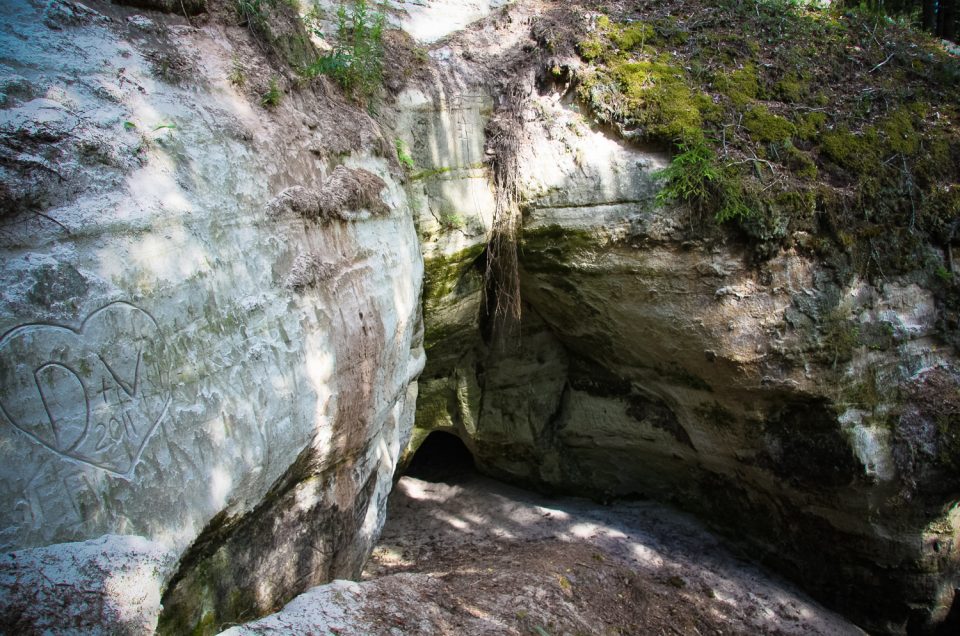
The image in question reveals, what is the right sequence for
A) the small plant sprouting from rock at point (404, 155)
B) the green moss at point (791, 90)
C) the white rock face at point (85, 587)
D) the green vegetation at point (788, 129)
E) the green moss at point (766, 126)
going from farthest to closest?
1. the green moss at point (791, 90)
2. the green moss at point (766, 126)
3. the green vegetation at point (788, 129)
4. the small plant sprouting from rock at point (404, 155)
5. the white rock face at point (85, 587)

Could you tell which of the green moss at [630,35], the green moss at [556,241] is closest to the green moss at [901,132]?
the green moss at [630,35]

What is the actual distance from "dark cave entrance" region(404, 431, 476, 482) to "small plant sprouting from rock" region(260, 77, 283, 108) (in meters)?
5.19

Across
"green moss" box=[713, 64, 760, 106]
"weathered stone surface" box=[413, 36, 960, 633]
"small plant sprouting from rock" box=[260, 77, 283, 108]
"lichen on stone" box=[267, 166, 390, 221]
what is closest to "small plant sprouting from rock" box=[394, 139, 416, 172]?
"lichen on stone" box=[267, 166, 390, 221]

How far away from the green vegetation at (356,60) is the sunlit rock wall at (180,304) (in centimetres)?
24

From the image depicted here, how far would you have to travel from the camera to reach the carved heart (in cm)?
217

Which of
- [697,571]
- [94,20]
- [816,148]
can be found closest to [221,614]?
[94,20]

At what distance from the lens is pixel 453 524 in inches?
250

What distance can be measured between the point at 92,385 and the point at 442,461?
598 centimetres

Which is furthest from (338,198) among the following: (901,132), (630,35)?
(901,132)

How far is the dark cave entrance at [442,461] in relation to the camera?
25.0 feet

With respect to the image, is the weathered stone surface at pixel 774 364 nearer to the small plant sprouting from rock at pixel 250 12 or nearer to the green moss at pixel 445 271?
the green moss at pixel 445 271

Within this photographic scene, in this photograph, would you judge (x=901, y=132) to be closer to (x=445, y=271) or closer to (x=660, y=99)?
(x=660, y=99)

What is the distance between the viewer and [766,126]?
17.0 feet

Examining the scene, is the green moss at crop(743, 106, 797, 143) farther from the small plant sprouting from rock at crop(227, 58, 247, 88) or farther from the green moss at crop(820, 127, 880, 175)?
the small plant sprouting from rock at crop(227, 58, 247, 88)
